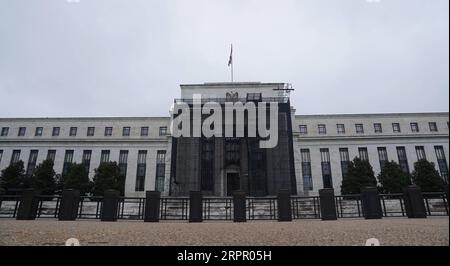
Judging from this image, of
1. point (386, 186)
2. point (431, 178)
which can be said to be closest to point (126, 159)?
point (386, 186)

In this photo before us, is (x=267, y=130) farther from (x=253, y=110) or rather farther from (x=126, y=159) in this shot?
(x=126, y=159)

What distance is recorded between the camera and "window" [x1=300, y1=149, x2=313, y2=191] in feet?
140

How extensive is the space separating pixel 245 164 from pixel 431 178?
75.3 ft

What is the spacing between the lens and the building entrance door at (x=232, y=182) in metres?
33.5

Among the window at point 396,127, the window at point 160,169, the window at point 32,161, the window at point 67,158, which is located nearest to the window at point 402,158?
the window at point 396,127

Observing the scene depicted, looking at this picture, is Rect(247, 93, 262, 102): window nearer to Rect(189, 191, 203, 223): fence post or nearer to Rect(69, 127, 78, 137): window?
Rect(189, 191, 203, 223): fence post

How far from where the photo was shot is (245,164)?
1293 inches

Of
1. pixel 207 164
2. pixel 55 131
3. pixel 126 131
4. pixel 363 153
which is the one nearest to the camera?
pixel 207 164

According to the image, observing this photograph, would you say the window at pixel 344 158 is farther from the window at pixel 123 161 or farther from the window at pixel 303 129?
the window at pixel 123 161

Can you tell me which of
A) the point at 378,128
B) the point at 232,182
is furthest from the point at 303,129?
the point at 232,182

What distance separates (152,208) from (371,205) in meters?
9.94

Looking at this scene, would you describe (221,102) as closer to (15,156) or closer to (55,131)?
(55,131)

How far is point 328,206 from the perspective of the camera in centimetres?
1249
